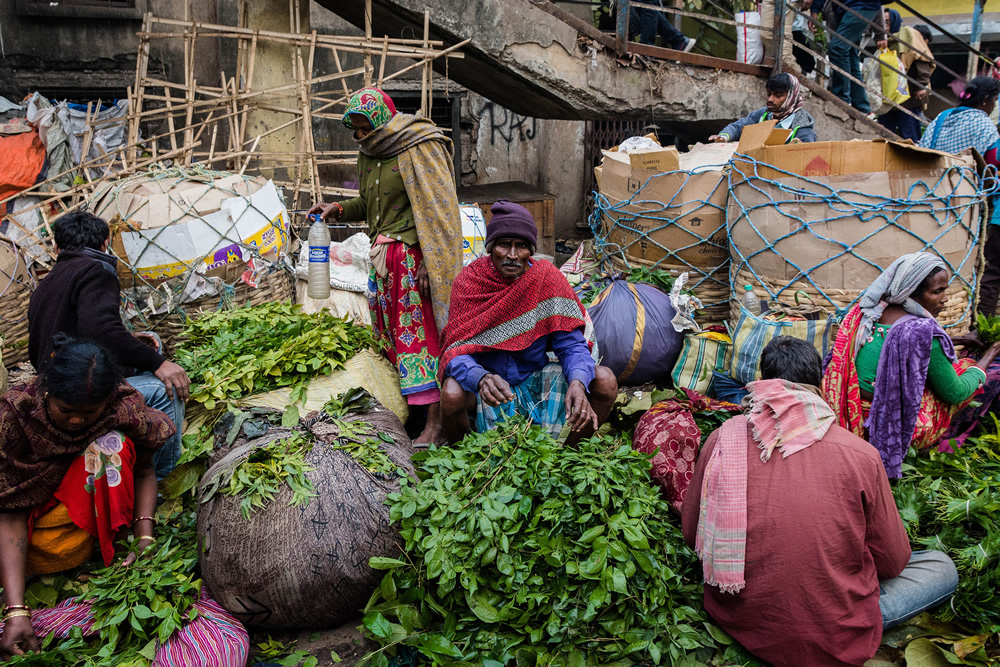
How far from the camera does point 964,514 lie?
2920 millimetres

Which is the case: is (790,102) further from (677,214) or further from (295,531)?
(295,531)

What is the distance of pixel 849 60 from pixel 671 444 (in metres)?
6.19

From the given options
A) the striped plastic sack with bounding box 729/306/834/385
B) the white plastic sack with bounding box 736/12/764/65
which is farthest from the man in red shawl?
the white plastic sack with bounding box 736/12/764/65

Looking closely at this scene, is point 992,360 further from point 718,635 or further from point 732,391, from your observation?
point 718,635

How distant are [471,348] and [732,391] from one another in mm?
1493

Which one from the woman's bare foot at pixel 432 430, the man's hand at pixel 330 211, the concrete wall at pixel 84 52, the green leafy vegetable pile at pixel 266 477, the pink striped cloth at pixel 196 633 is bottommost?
the pink striped cloth at pixel 196 633

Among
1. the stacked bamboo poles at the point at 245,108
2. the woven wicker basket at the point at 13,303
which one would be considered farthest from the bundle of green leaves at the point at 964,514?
the woven wicker basket at the point at 13,303

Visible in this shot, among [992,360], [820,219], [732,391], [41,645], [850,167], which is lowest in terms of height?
[41,645]

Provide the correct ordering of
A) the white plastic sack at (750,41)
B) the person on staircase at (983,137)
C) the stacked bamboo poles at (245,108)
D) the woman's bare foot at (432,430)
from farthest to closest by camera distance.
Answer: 1. the white plastic sack at (750,41)
2. the stacked bamboo poles at (245,108)
3. the person on staircase at (983,137)
4. the woman's bare foot at (432,430)

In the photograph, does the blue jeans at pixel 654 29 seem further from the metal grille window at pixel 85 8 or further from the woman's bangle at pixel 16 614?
the woman's bangle at pixel 16 614

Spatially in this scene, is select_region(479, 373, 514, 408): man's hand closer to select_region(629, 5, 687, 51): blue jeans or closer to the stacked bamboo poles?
the stacked bamboo poles

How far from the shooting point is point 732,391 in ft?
12.9

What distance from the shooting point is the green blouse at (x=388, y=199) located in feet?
12.2

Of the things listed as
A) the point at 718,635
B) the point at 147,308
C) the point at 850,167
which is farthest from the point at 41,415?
the point at 850,167
